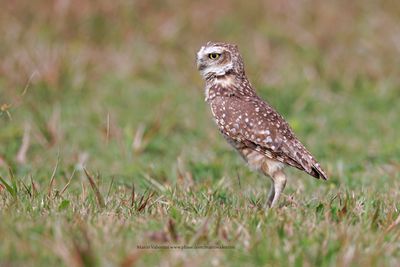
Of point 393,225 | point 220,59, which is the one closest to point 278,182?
point 220,59

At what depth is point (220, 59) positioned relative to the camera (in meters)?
6.49

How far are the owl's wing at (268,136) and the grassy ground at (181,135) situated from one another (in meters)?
0.31

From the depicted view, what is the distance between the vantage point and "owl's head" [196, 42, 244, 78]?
6473 millimetres

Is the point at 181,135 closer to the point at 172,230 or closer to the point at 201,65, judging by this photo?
the point at 201,65

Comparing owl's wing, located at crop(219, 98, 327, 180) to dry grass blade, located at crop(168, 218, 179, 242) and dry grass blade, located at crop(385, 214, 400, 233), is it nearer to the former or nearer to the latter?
dry grass blade, located at crop(385, 214, 400, 233)

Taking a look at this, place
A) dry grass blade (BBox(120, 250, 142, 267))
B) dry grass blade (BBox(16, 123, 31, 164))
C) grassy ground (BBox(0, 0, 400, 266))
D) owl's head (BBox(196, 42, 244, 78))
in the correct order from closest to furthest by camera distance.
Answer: dry grass blade (BBox(120, 250, 142, 267)), grassy ground (BBox(0, 0, 400, 266)), owl's head (BBox(196, 42, 244, 78)), dry grass blade (BBox(16, 123, 31, 164))

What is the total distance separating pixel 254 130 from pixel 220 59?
3.00 feet

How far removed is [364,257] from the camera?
3.92 metres

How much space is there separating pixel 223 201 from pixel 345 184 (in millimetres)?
1890

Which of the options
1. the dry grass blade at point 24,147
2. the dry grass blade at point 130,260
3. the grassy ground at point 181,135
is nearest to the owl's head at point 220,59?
the grassy ground at point 181,135

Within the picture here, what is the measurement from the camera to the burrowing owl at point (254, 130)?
5.80 meters

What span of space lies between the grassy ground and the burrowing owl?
26 cm

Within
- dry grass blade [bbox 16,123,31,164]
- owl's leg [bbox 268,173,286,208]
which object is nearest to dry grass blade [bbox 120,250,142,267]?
owl's leg [bbox 268,173,286,208]

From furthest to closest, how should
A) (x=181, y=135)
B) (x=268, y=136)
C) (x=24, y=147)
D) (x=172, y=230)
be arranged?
(x=181, y=135)
(x=24, y=147)
(x=268, y=136)
(x=172, y=230)
